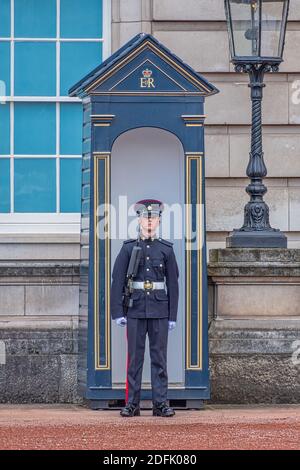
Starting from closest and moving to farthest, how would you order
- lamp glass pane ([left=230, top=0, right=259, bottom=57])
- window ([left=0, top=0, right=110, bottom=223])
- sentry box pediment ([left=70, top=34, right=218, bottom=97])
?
sentry box pediment ([left=70, top=34, right=218, bottom=97]) < lamp glass pane ([left=230, top=0, right=259, bottom=57]) < window ([left=0, top=0, right=110, bottom=223])

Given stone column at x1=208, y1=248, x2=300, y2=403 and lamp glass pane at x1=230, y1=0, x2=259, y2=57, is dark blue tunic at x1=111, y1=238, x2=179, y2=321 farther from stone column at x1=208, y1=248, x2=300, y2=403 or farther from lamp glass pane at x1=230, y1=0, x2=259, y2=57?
lamp glass pane at x1=230, y1=0, x2=259, y2=57

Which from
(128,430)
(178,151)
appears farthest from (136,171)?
(128,430)

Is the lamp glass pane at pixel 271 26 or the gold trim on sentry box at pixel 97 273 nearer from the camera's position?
the gold trim on sentry box at pixel 97 273

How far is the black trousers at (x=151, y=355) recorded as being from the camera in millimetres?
12711

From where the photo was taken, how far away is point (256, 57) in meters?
13.7

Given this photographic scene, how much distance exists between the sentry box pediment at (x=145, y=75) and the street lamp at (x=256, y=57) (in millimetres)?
826

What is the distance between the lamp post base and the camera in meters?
13.8

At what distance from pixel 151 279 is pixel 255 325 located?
4.31 feet

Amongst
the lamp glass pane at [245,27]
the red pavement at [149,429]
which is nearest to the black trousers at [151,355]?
the red pavement at [149,429]

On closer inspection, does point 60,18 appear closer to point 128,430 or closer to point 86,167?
point 86,167

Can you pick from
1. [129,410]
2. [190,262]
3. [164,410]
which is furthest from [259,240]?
[129,410]

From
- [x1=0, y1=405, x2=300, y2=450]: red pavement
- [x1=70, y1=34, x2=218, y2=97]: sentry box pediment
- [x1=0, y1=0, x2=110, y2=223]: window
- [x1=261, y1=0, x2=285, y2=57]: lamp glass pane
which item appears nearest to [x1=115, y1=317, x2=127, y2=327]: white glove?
[x1=0, y1=405, x2=300, y2=450]: red pavement

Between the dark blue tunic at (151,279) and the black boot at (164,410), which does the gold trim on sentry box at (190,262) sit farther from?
the black boot at (164,410)

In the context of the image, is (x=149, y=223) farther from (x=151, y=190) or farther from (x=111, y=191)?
(x=151, y=190)
